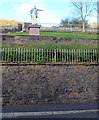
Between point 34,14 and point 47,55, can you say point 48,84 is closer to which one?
point 47,55

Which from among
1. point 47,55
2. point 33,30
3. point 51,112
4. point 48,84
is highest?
point 33,30

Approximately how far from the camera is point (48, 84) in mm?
14367

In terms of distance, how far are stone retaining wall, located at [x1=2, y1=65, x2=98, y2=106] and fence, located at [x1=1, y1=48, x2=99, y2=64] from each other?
63cm

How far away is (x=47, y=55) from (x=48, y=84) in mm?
1980

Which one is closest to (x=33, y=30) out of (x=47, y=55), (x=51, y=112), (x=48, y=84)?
(x=47, y=55)

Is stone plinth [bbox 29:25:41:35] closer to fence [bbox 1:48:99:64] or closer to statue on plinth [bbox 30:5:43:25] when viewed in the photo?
statue on plinth [bbox 30:5:43:25]

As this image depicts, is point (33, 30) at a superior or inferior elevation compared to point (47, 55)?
superior

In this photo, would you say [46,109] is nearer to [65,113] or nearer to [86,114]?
[65,113]

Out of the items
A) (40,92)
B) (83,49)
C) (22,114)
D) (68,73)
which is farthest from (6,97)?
(83,49)

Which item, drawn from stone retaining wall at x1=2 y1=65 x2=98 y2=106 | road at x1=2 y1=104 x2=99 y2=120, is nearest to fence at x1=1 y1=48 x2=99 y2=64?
stone retaining wall at x1=2 y1=65 x2=98 y2=106

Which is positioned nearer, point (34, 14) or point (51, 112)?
point (51, 112)

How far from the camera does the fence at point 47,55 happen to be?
15.1 meters

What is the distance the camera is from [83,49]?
1630 centimetres

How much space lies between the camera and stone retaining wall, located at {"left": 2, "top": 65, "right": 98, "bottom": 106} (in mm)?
13875
